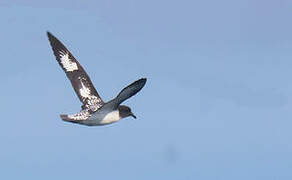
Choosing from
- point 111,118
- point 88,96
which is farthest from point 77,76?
point 111,118

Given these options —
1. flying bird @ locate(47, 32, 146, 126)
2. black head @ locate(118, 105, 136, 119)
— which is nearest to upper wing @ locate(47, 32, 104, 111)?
flying bird @ locate(47, 32, 146, 126)

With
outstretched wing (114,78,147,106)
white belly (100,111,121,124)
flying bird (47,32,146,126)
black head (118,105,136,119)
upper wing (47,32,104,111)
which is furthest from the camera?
upper wing (47,32,104,111)

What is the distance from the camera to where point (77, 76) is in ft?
113

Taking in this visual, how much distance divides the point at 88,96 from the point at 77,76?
1884 millimetres

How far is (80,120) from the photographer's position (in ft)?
92.8

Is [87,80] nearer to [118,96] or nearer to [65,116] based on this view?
[65,116]

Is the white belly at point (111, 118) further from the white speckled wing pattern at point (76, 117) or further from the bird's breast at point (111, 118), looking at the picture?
the white speckled wing pattern at point (76, 117)

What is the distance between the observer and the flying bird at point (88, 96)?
26953mm

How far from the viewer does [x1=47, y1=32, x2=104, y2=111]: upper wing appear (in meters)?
32.7

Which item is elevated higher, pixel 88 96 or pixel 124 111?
pixel 88 96

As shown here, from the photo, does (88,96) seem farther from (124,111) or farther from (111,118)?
(111,118)

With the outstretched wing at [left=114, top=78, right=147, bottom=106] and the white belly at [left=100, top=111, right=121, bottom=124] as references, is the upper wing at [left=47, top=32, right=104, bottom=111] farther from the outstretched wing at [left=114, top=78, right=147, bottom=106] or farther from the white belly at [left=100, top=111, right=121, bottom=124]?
the outstretched wing at [left=114, top=78, right=147, bottom=106]

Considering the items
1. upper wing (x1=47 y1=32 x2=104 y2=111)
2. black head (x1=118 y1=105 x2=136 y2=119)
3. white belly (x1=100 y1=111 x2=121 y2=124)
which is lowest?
white belly (x1=100 y1=111 x2=121 y2=124)

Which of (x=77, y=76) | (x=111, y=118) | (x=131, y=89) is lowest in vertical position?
(x=111, y=118)
